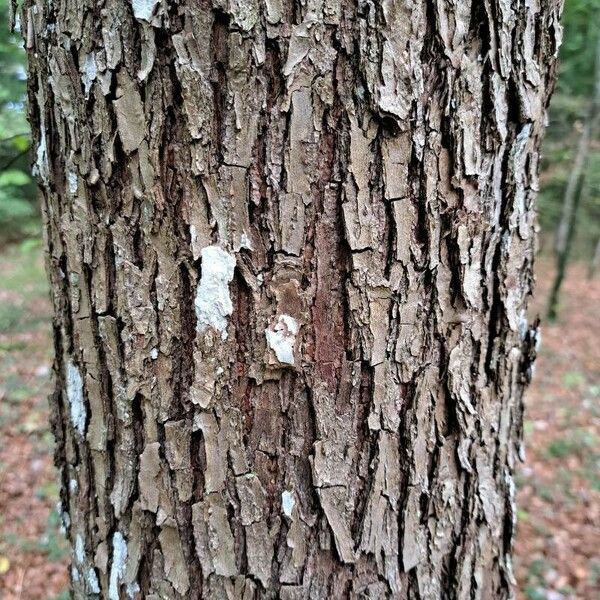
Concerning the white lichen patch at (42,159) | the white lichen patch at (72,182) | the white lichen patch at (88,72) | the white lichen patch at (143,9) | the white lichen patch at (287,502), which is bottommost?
the white lichen patch at (287,502)

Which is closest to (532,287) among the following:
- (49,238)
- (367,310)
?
(367,310)

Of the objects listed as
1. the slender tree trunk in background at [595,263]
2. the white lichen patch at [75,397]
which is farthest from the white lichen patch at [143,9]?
the slender tree trunk in background at [595,263]

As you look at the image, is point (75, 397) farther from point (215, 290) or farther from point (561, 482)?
point (561, 482)

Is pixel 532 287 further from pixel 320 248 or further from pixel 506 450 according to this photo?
pixel 320 248

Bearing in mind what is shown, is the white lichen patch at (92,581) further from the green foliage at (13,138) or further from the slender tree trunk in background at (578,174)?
the slender tree trunk in background at (578,174)

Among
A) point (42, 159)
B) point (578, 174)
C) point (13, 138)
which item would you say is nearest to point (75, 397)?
point (42, 159)

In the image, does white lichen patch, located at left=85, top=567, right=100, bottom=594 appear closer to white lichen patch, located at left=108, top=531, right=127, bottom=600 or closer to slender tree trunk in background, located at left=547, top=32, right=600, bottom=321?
white lichen patch, located at left=108, top=531, right=127, bottom=600
